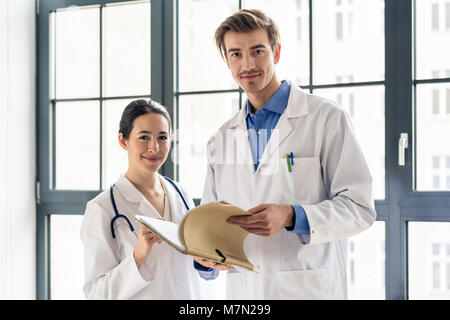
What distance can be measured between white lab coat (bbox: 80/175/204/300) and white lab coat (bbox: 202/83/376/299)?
185 mm

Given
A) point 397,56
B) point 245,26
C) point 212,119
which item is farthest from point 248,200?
point 397,56

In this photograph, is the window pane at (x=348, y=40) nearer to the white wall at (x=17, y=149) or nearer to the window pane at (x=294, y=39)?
the window pane at (x=294, y=39)

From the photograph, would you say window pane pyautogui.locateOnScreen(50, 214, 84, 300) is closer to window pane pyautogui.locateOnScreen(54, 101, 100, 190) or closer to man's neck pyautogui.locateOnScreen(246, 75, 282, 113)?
window pane pyautogui.locateOnScreen(54, 101, 100, 190)

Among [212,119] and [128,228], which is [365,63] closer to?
[212,119]

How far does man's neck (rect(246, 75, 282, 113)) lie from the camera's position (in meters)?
1.51

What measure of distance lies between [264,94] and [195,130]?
0.66 m

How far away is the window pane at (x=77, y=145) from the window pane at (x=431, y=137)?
58.6 inches

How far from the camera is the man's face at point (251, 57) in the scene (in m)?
1.42

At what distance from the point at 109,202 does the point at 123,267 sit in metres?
0.22

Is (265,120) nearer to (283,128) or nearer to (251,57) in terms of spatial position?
(283,128)

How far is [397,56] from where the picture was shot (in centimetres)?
177

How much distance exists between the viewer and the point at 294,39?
6.43 ft

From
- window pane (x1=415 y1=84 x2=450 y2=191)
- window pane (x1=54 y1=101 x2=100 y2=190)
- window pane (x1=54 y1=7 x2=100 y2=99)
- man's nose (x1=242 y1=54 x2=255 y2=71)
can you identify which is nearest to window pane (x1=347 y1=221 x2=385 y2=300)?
window pane (x1=415 y1=84 x2=450 y2=191)

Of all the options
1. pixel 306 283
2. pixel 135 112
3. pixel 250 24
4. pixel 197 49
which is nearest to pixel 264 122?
pixel 250 24
